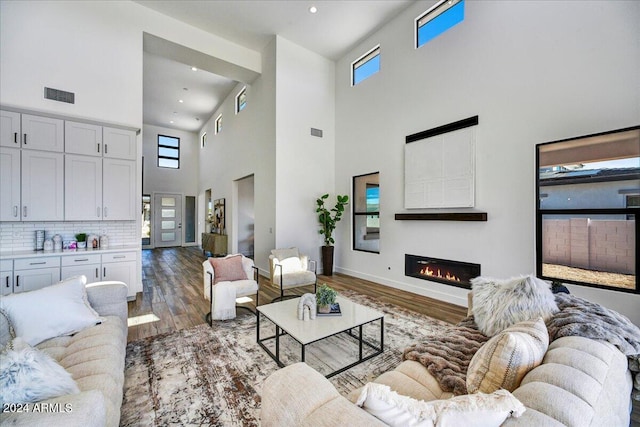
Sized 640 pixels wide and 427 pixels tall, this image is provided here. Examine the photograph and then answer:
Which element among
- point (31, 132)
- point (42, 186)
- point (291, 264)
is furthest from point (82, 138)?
point (291, 264)

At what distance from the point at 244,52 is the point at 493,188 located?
569 cm

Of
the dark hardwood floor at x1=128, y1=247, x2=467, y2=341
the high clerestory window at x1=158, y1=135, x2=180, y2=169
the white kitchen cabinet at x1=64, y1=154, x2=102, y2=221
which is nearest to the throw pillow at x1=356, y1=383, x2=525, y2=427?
the dark hardwood floor at x1=128, y1=247, x2=467, y2=341

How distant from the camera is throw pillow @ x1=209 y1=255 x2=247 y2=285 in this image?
3578 millimetres

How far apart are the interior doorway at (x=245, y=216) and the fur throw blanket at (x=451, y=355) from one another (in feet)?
23.0

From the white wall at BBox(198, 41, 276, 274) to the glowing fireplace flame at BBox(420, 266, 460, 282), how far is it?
3002 millimetres

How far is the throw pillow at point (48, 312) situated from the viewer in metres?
1.84

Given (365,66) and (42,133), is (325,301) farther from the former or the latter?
(365,66)

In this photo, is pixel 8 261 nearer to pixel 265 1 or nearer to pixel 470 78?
pixel 265 1

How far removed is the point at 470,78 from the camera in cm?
388

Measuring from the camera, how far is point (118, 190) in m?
4.29

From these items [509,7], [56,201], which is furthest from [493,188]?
[56,201]

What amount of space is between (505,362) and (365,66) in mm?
6030

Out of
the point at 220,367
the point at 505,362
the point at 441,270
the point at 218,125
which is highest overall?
the point at 218,125

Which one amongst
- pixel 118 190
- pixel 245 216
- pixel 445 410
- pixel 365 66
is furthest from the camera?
pixel 245 216
